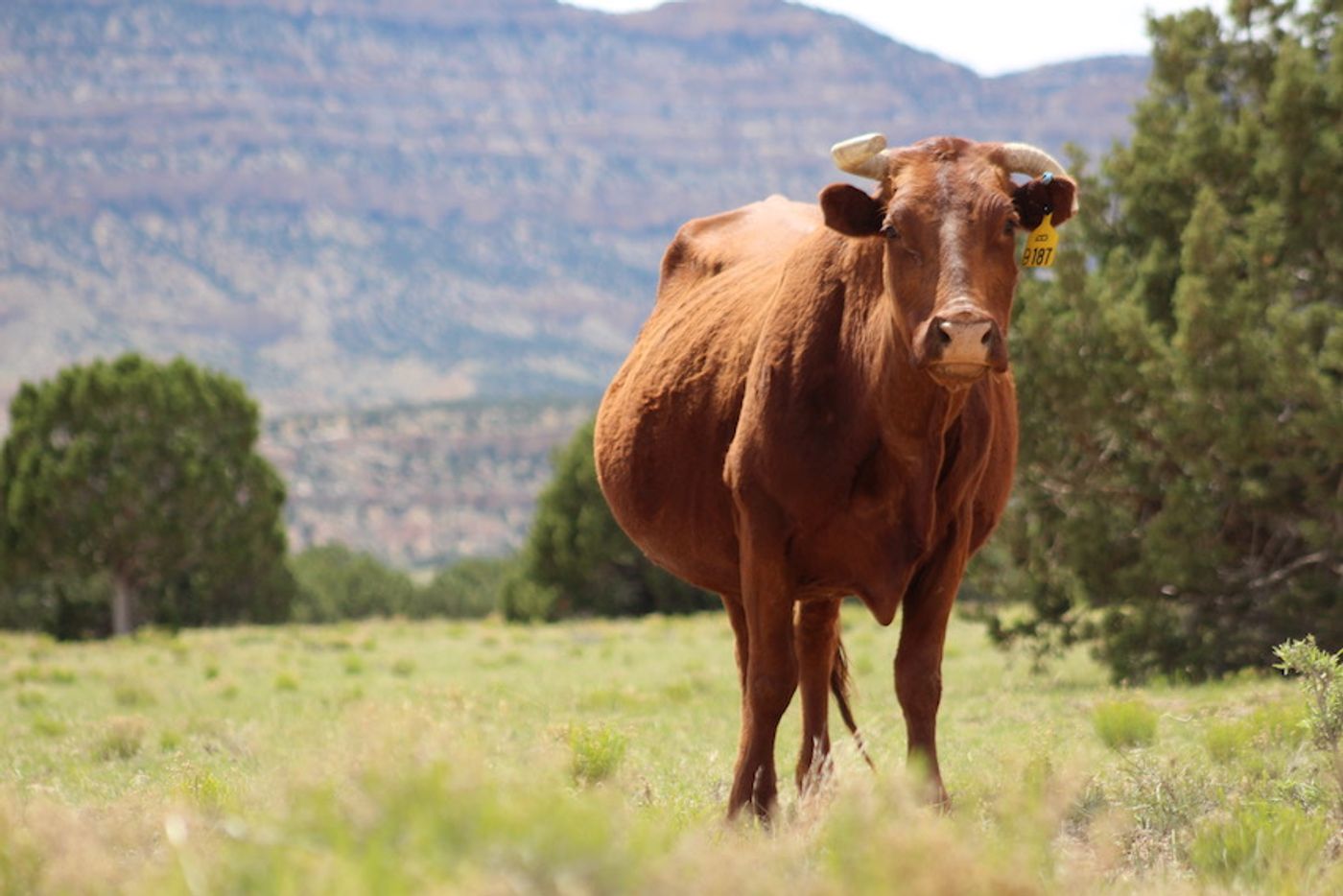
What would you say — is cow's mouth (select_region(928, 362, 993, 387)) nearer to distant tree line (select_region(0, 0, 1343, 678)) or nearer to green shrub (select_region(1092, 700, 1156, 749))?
green shrub (select_region(1092, 700, 1156, 749))

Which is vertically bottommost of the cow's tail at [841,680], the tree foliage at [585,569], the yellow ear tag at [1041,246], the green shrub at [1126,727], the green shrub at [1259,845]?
the tree foliage at [585,569]

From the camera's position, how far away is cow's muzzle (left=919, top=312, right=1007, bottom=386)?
5.30 metres

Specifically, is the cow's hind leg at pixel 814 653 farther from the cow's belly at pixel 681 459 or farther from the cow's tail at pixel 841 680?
the cow's tail at pixel 841 680

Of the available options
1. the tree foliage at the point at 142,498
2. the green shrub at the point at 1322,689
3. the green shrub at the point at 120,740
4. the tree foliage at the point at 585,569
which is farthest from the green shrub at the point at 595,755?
the tree foliage at the point at 142,498

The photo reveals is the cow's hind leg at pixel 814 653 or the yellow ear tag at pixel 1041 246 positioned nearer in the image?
the yellow ear tag at pixel 1041 246

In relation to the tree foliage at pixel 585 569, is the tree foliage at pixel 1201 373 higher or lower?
higher

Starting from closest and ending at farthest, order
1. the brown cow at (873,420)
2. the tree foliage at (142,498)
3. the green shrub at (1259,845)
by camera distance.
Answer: the green shrub at (1259,845)
the brown cow at (873,420)
the tree foliage at (142,498)

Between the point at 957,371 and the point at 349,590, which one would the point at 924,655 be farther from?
the point at 349,590

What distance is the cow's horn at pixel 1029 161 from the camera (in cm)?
617

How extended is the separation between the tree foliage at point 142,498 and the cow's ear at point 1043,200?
43491 millimetres

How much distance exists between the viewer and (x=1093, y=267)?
52.5ft

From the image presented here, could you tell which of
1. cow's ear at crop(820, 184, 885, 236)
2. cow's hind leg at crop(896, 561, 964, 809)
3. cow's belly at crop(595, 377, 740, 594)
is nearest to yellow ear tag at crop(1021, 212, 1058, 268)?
cow's ear at crop(820, 184, 885, 236)

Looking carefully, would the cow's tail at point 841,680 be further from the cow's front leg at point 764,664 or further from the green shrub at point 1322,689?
the green shrub at point 1322,689

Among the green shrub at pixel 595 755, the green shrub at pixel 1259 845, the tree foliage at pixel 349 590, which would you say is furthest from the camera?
the tree foliage at pixel 349 590
